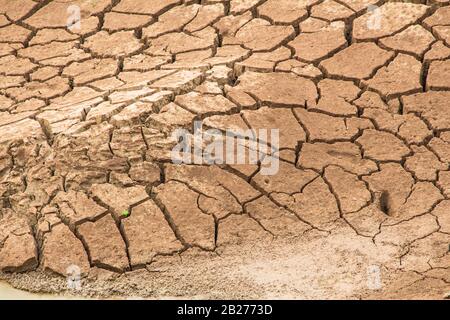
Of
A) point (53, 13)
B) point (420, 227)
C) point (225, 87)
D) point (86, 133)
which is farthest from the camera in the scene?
point (53, 13)

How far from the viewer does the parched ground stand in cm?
425

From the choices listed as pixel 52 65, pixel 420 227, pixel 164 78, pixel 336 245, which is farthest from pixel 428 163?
pixel 52 65

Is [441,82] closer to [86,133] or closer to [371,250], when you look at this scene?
[371,250]

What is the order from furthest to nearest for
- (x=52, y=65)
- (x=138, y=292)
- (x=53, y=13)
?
(x=53, y=13)
(x=52, y=65)
(x=138, y=292)

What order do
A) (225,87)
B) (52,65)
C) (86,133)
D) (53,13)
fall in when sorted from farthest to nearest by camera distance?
(53,13), (52,65), (225,87), (86,133)

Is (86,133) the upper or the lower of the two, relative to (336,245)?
upper

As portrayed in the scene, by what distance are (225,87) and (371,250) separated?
1.37 metres

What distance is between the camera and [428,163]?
4789 millimetres

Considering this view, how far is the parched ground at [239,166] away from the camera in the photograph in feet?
13.9

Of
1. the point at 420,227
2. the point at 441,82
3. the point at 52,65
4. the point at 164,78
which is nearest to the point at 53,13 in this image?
the point at 52,65

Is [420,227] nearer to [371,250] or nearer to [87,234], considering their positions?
[371,250]

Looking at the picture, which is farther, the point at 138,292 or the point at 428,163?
the point at 428,163

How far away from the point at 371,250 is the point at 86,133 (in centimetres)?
167

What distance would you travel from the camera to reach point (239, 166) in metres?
4.69
